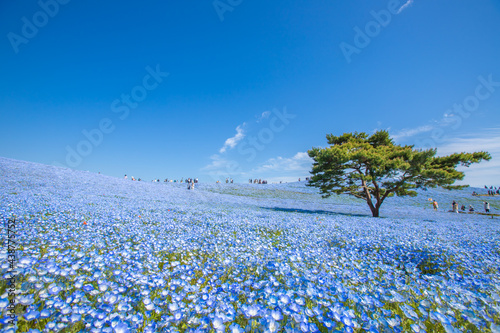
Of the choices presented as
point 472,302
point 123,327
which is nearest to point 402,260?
point 472,302

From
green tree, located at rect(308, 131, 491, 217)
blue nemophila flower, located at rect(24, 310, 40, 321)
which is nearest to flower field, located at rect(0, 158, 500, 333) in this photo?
blue nemophila flower, located at rect(24, 310, 40, 321)

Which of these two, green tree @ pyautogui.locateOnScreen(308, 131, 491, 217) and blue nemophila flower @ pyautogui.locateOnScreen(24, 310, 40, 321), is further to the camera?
green tree @ pyautogui.locateOnScreen(308, 131, 491, 217)

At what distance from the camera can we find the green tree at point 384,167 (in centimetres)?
1784

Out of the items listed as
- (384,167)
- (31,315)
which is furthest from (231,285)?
(384,167)

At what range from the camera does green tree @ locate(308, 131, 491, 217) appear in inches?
703

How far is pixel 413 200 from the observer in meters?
40.0

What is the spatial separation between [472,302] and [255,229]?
255 inches

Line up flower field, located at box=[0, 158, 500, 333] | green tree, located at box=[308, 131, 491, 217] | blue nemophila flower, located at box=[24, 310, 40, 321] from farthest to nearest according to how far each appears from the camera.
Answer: green tree, located at box=[308, 131, 491, 217] < flower field, located at box=[0, 158, 500, 333] < blue nemophila flower, located at box=[24, 310, 40, 321]

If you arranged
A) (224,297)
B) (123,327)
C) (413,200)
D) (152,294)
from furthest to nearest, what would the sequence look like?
(413,200)
(152,294)
(224,297)
(123,327)

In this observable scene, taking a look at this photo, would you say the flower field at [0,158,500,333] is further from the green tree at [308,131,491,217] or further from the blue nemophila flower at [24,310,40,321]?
the green tree at [308,131,491,217]

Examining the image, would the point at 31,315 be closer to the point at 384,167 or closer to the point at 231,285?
the point at 231,285

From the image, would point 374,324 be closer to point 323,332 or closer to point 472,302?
point 323,332

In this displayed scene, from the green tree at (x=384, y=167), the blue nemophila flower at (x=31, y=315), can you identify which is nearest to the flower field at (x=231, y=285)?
the blue nemophila flower at (x=31, y=315)

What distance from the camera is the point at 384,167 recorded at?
18.3 m
